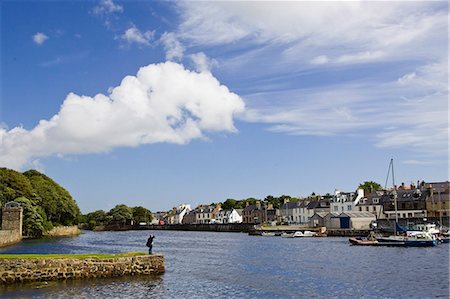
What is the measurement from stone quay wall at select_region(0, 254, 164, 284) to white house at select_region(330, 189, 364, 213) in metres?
104

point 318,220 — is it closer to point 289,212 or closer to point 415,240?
point 289,212

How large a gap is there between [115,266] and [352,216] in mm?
90394

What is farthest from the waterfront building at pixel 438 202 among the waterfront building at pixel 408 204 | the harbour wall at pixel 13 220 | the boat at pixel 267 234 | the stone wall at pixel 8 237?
the harbour wall at pixel 13 220

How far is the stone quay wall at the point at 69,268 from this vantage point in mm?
32188

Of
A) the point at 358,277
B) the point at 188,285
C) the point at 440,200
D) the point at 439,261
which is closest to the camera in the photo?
the point at 188,285

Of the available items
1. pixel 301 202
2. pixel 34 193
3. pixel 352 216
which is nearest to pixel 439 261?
pixel 352 216

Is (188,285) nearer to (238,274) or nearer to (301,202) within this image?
(238,274)

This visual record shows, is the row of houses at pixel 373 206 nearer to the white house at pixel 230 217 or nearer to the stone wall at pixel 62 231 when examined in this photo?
the white house at pixel 230 217

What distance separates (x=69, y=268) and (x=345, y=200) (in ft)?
365

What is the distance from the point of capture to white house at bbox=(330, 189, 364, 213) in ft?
434

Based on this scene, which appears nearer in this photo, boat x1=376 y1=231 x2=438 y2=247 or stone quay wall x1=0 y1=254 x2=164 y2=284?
stone quay wall x1=0 y1=254 x2=164 y2=284

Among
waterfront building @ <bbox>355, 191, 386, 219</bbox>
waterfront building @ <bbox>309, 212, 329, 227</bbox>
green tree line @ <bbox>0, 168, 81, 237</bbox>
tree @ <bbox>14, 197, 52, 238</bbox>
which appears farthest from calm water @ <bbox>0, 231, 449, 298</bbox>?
waterfront building @ <bbox>355, 191, 386, 219</bbox>

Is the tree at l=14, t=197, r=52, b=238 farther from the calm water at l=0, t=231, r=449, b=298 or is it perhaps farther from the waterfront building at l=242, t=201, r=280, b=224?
the waterfront building at l=242, t=201, r=280, b=224

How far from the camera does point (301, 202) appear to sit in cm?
15525
